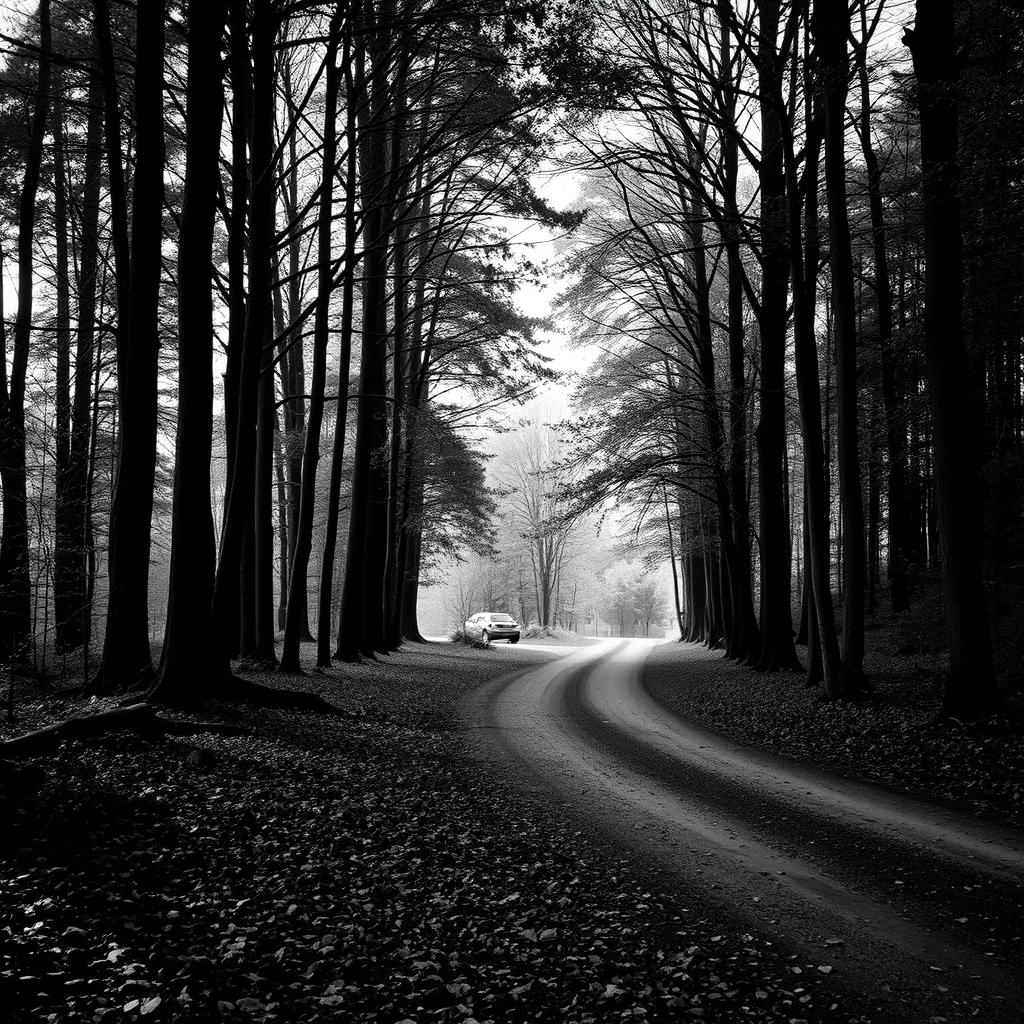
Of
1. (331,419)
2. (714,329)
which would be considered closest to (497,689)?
(714,329)

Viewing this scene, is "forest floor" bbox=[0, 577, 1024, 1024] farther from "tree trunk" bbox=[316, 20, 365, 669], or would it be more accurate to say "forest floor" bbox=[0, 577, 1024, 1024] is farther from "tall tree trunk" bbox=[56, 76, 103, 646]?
"tree trunk" bbox=[316, 20, 365, 669]

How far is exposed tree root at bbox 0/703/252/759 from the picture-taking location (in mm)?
5520

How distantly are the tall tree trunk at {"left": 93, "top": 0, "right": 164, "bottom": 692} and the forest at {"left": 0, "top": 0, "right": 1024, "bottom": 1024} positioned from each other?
0.04 m

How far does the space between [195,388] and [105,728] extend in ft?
13.2

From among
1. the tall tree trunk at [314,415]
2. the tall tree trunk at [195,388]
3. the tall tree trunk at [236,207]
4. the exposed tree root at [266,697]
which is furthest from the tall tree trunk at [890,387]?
the exposed tree root at [266,697]

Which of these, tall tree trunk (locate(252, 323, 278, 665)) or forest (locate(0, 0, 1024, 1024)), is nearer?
forest (locate(0, 0, 1024, 1024))

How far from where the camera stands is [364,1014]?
289cm

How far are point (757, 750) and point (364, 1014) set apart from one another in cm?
672

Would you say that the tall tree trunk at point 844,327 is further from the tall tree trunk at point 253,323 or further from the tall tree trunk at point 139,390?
the tall tree trunk at point 139,390

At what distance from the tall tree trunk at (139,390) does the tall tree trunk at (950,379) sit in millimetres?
9141

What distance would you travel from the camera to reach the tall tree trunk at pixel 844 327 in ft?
32.9

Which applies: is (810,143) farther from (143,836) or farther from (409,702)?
(143,836)

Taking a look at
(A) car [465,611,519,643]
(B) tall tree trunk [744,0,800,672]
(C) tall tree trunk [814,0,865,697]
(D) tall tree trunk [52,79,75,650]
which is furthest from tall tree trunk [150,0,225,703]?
(A) car [465,611,519,643]

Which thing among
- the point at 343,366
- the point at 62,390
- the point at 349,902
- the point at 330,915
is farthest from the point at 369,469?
the point at 330,915
